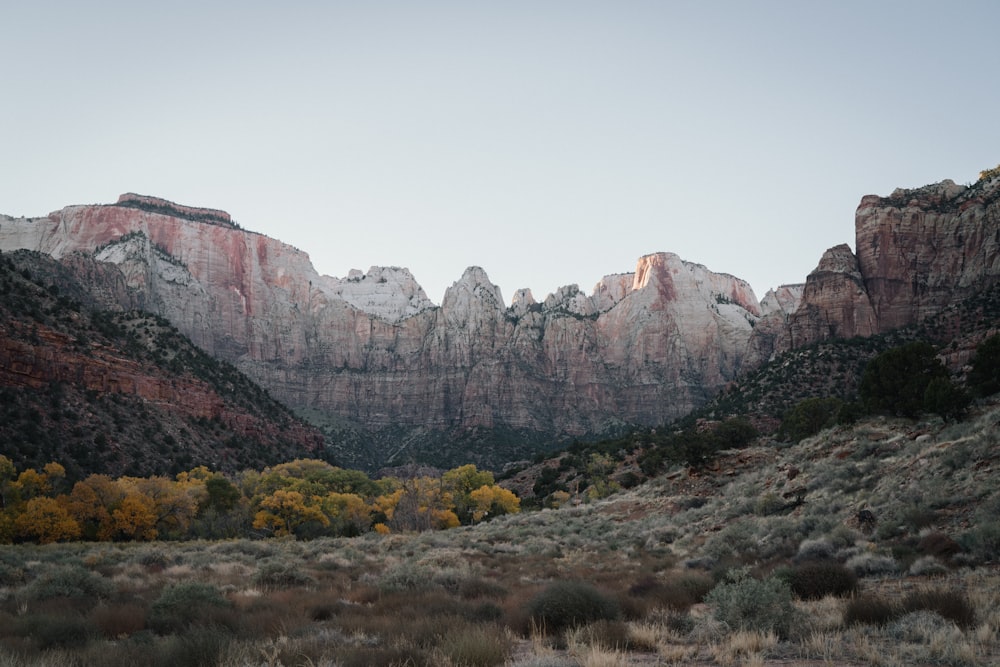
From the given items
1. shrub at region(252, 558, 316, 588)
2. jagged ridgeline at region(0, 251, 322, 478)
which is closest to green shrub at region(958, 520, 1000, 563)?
shrub at region(252, 558, 316, 588)

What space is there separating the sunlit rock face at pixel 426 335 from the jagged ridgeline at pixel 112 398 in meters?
67.6

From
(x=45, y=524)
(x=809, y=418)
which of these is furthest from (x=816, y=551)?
(x=45, y=524)

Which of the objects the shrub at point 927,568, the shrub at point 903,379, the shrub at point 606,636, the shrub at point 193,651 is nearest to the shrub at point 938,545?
the shrub at point 927,568

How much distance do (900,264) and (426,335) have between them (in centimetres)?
11776

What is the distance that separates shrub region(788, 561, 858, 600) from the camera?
10.1 m

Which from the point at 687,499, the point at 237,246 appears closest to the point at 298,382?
the point at 237,246

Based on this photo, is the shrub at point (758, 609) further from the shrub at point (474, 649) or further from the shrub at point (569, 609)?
the shrub at point (474, 649)

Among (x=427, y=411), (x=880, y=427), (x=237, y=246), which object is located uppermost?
(x=237, y=246)

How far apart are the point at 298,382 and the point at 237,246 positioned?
44.8m

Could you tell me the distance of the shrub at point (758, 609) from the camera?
24.7 ft

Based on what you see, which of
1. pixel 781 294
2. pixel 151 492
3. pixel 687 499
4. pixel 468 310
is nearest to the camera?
pixel 687 499

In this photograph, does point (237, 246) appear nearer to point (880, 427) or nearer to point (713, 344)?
point (713, 344)

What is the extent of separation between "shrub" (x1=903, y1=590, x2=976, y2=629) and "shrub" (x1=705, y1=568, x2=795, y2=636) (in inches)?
61.6

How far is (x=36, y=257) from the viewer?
326ft
